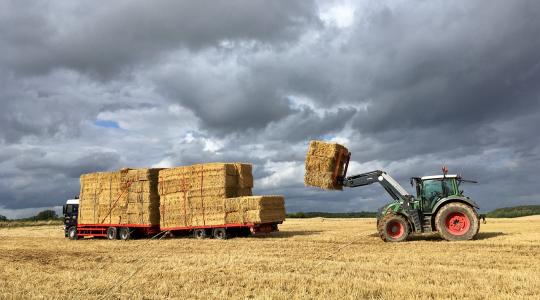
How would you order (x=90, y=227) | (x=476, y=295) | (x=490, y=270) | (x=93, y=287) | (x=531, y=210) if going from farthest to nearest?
(x=531, y=210)
(x=90, y=227)
(x=490, y=270)
(x=93, y=287)
(x=476, y=295)

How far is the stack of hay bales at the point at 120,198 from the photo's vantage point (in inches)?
1005

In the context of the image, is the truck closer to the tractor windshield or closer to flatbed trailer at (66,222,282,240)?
flatbed trailer at (66,222,282,240)

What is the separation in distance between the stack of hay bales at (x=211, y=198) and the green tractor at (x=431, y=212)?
5.91m

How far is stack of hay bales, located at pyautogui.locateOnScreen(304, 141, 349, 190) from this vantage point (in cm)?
1906

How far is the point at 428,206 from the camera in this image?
18.2 meters

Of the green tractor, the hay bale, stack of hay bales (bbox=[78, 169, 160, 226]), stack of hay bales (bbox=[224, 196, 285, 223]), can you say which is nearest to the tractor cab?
the green tractor

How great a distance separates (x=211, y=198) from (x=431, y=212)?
989 centimetres

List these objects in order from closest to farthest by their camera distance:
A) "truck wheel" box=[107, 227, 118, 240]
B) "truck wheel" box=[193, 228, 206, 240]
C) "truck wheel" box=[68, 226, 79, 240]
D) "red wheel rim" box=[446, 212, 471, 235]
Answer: "red wheel rim" box=[446, 212, 471, 235] < "truck wheel" box=[193, 228, 206, 240] < "truck wheel" box=[107, 227, 118, 240] < "truck wheel" box=[68, 226, 79, 240]

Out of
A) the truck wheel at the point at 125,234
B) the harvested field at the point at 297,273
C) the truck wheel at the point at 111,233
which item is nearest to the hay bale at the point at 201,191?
the truck wheel at the point at 125,234

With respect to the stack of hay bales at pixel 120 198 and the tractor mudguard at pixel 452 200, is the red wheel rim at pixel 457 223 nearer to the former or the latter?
the tractor mudguard at pixel 452 200

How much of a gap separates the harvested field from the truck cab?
40.4 ft

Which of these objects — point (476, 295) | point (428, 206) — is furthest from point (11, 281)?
point (428, 206)

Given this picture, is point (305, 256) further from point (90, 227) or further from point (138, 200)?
point (90, 227)

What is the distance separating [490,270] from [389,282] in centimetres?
296
